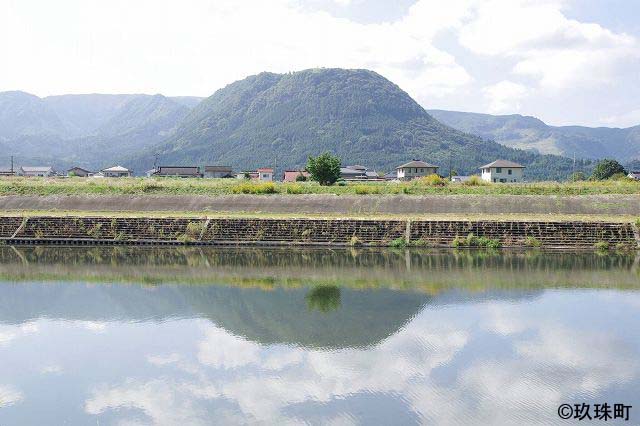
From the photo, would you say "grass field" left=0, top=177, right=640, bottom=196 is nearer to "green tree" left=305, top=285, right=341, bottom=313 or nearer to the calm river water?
the calm river water

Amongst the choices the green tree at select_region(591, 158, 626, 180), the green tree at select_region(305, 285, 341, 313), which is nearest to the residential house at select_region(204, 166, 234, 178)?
the green tree at select_region(591, 158, 626, 180)

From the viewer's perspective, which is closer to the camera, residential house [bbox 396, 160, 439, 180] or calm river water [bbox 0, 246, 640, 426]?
calm river water [bbox 0, 246, 640, 426]

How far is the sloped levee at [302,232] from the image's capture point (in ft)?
111

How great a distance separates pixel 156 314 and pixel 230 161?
157 meters

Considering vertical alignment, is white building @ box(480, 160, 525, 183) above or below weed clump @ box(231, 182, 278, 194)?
above

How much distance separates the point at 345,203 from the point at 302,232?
7082 millimetres

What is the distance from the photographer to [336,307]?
19984 mm

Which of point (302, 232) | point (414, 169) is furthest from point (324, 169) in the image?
point (414, 169)

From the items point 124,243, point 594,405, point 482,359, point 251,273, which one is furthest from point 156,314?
point 124,243

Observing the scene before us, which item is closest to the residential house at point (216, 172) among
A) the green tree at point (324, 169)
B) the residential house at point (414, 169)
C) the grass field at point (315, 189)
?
the residential house at point (414, 169)

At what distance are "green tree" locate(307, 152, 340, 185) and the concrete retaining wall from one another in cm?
1039

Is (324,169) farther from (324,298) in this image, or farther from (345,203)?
(324,298)

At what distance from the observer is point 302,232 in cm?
3609

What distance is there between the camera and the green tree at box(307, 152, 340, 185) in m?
54.1
